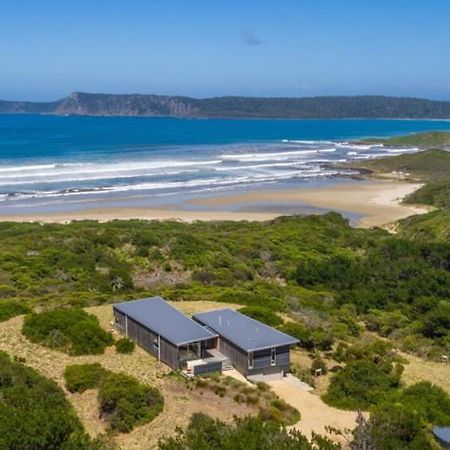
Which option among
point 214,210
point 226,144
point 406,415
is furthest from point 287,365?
point 226,144

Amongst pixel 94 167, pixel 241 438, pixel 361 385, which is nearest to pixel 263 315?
pixel 361 385

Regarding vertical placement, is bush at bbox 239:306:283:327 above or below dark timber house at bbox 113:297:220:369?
below

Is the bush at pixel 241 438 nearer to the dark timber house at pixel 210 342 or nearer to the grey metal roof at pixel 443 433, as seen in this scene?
the grey metal roof at pixel 443 433

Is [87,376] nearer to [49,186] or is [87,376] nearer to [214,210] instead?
[214,210]

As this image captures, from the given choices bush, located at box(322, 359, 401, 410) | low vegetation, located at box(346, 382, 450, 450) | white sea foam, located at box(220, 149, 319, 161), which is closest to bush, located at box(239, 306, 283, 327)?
bush, located at box(322, 359, 401, 410)

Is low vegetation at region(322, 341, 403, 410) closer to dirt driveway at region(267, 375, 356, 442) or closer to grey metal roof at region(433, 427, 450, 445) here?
dirt driveway at region(267, 375, 356, 442)

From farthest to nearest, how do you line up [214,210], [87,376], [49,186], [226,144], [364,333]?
[226,144] → [49,186] → [214,210] → [364,333] → [87,376]
